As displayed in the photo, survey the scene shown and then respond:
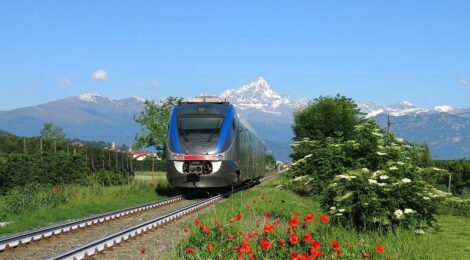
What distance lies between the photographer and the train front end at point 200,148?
21.2 metres

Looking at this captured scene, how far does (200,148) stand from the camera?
69.7 feet

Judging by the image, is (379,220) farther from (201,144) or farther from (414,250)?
(201,144)

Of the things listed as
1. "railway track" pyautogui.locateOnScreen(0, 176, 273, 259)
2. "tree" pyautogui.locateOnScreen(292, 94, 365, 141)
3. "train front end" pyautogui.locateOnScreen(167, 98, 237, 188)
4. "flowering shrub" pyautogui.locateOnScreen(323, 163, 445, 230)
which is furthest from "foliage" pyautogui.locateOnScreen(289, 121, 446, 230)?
"tree" pyautogui.locateOnScreen(292, 94, 365, 141)

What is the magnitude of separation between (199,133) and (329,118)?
14.3 m

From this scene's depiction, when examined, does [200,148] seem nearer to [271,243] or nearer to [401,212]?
[401,212]

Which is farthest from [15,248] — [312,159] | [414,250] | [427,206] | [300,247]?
[312,159]

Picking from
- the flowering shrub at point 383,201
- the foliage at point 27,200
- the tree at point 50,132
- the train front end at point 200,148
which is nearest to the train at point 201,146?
the train front end at point 200,148

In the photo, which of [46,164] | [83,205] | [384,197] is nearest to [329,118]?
[46,164]

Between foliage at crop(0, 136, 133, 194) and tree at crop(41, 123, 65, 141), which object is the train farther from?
tree at crop(41, 123, 65, 141)

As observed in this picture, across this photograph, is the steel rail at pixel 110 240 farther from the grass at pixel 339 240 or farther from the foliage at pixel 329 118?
the foliage at pixel 329 118

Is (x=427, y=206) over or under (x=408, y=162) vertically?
under

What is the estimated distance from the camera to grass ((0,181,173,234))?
46.9 ft

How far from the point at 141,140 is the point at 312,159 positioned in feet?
137

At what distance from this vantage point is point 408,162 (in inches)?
451
